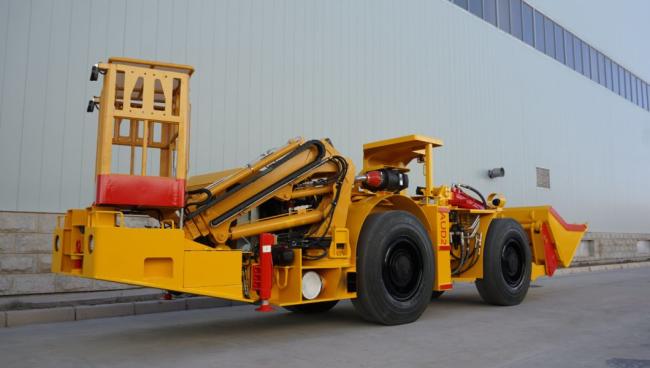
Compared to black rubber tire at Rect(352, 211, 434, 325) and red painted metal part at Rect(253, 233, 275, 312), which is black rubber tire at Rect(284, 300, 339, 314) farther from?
red painted metal part at Rect(253, 233, 275, 312)

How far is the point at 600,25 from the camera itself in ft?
91.9

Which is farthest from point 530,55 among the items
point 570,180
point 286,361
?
point 286,361

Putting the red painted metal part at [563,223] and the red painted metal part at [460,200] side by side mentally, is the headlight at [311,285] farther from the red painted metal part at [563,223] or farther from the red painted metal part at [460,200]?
the red painted metal part at [563,223]

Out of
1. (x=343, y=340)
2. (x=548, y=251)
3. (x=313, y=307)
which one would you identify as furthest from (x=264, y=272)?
(x=548, y=251)

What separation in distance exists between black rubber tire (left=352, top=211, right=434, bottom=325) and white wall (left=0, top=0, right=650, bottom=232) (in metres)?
5.30

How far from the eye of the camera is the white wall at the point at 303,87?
9.41 meters

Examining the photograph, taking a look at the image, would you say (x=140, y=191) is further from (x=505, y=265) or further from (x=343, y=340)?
(x=505, y=265)

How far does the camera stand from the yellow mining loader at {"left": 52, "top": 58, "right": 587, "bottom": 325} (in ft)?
17.0

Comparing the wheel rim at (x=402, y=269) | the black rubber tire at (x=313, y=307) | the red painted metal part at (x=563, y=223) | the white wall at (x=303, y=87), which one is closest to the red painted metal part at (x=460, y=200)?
the wheel rim at (x=402, y=269)

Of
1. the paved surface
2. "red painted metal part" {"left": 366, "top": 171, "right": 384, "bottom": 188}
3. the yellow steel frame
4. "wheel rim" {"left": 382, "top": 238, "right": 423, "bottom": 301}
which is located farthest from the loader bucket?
the yellow steel frame

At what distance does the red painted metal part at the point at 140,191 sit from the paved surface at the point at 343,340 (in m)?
1.45

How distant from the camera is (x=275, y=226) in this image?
6527mm

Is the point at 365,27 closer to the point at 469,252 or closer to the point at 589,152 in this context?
the point at 469,252

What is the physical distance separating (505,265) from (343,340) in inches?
152
